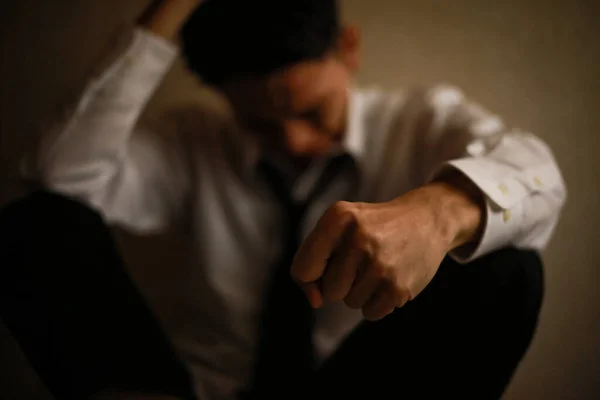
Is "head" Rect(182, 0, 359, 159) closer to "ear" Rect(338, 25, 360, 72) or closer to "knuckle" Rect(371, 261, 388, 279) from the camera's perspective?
"ear" Rect(338, 25, 360, 72)

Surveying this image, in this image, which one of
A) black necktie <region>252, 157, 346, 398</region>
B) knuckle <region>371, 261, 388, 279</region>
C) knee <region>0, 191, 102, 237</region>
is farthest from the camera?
black necktie <region>252, 157, 346, 398</region>

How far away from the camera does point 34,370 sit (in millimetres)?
370

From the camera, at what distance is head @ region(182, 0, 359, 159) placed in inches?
17.5

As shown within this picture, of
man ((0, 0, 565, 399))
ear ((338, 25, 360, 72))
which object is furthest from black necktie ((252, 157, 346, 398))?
ear ((338, 25, 360, 72))

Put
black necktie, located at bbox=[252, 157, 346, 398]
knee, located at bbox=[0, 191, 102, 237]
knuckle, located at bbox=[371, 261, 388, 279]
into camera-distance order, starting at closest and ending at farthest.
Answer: knuckle, located at bbox=[371, 261, 388, 279]
knee, located at bbox=[0, 191, 102, 237]
black necktie, located at bbox=[252, 157, 346, 398]

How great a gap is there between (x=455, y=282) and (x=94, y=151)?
411mm

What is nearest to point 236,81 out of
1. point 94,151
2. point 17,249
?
point 94,151

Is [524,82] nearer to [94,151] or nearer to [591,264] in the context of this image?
[591,264]

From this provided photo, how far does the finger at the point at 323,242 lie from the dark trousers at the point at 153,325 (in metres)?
0.09

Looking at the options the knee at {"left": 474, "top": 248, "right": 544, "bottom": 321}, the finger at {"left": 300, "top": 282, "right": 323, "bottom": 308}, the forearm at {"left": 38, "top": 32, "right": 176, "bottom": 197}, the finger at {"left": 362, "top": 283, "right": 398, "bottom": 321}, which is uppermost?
the forearm at {"left": 38, "top": 32, "right": 176, "bottom": 197}

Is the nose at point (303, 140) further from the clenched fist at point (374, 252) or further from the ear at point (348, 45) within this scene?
the clenched fist at point (374, 252)

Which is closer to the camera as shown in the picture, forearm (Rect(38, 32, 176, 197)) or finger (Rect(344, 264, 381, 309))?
finger (Rect(344, 264, 381, 309))

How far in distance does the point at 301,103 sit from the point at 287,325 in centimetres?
29

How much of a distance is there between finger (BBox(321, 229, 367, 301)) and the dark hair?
0.28 metres
